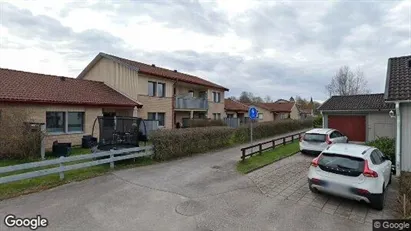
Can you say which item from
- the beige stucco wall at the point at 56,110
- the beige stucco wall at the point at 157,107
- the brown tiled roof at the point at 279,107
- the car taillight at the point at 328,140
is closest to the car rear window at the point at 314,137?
the car taillight at the point at 328,140

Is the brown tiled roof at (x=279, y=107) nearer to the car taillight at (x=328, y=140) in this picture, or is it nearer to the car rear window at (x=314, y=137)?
the car rear window at (x=314, y=137)

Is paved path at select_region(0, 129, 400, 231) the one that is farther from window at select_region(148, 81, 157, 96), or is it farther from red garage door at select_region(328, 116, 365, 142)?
window at select_region(148, 81, 157, 96)

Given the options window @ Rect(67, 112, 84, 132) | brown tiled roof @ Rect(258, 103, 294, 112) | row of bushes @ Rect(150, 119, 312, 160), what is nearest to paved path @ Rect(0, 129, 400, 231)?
row of bushes @ Rect(150, 119, 312, 160)

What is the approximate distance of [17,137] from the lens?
392 inches

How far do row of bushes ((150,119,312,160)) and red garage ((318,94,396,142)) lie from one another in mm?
5830

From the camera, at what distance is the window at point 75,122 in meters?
15.6

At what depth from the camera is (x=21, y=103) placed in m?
13.2

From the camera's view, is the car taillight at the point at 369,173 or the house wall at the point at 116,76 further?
the house wall at the point at 116,76

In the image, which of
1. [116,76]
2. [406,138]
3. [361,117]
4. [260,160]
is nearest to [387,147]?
[406,138]

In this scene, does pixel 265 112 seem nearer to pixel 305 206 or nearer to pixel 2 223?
pixel 305 206

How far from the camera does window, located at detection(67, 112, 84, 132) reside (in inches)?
614

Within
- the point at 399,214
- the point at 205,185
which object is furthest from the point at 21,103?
the point at 399,214

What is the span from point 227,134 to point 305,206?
10207mm

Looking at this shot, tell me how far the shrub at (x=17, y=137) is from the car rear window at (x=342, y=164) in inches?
431
